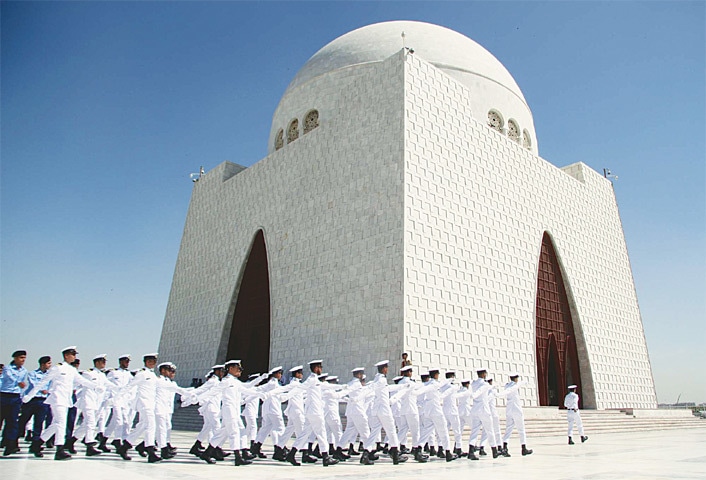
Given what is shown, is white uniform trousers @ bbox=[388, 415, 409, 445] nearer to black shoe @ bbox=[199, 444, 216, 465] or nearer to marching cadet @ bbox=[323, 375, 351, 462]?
marching cadet @ bbox=[323, 375, 351, 462]

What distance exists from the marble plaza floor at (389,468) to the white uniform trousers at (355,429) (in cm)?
27

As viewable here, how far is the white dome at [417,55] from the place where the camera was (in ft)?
55.4

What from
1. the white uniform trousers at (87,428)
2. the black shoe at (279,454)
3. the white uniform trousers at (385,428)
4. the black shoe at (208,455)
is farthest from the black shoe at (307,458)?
the white uniform trousers at (87,428)

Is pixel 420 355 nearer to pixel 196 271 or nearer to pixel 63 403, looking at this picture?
pixel 63 403

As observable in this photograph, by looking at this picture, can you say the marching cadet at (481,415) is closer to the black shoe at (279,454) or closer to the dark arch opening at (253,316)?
the black shoe at (279,454)

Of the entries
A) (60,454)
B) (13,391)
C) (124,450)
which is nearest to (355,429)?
(124,450)

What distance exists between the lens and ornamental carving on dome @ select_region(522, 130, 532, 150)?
1808 centimetres

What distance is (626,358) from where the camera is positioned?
17141 mm

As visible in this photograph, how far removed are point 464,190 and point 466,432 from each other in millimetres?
5585

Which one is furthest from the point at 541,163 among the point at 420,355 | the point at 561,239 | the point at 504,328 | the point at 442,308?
the point at 420,355

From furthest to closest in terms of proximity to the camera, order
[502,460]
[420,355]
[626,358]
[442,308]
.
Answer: [626,358]
[442,308]
[420,355]
[502,460]

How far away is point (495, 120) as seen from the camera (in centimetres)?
1719

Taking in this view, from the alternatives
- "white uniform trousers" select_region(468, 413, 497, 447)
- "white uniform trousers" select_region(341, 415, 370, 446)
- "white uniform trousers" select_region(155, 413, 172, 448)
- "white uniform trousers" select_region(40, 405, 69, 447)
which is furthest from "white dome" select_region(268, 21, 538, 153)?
"white uniform trousers" select_region(40, 405, 69, 447)

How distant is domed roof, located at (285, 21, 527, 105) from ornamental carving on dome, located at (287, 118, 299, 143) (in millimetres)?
1321
